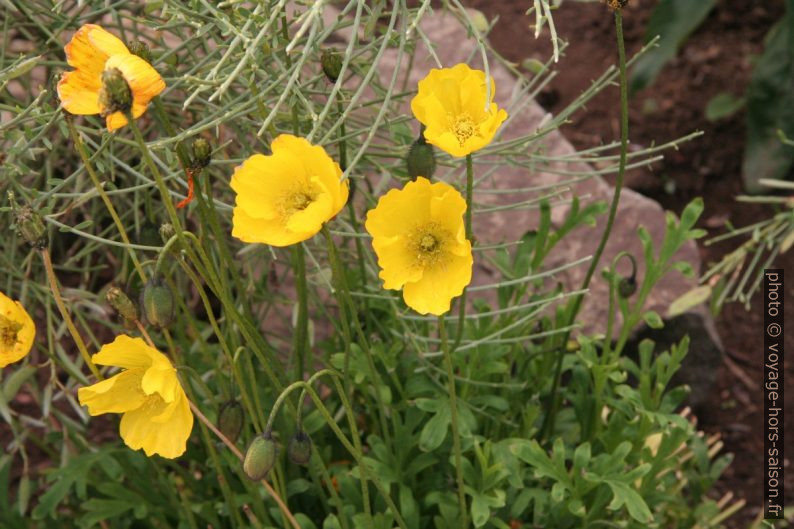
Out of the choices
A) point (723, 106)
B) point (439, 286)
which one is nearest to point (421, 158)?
point (439, 286)

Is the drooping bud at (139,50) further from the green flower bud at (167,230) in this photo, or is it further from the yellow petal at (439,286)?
the yellow petal at (439,286)

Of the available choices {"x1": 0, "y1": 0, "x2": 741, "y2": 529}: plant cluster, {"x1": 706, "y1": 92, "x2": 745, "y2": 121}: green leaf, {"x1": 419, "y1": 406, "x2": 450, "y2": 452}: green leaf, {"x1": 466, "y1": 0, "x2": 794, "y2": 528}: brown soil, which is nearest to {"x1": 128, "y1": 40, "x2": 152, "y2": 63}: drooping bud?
{"x1": 0, "y1": 0, "x2": 741, "y2": 529}: plant cluster

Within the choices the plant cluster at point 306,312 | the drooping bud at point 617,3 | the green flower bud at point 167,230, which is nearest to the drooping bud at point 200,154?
the plant cluster at point 306,312

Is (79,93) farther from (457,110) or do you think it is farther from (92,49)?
(457,110)

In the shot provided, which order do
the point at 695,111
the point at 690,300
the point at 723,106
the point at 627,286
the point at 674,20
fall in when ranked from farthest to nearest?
the point at 695,111, the point at 723,106, the point at 674,20, the point at 690,300, the point at 627,286

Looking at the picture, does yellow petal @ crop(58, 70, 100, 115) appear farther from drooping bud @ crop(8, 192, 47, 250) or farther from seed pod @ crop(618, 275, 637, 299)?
seed pod @ crop(618, 275, 637, 299)

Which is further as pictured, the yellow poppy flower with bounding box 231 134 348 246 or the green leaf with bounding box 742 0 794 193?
the green leaf with bounding box 742 0 794 193
